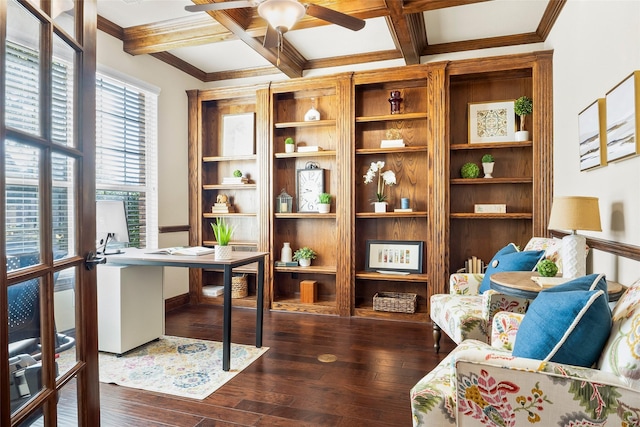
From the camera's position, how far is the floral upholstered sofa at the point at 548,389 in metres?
1.20

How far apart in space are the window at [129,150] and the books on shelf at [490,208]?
11.0 feet

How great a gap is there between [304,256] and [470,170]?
1975mm

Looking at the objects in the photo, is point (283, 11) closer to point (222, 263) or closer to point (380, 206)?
point (222, 263)

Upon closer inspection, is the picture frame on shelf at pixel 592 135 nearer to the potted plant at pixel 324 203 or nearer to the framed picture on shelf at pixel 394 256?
the framed picture on shelf at pixel 394 256

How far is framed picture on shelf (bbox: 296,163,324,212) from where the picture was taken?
4520 mm

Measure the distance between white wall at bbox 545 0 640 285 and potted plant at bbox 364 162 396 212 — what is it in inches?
60.0

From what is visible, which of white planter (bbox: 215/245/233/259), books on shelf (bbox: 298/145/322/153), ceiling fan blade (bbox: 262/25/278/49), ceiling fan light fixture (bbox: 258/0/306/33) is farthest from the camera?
books on shelf (bbox: 298/145/322/153)

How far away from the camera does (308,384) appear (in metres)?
2.54

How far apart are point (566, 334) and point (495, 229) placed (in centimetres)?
288

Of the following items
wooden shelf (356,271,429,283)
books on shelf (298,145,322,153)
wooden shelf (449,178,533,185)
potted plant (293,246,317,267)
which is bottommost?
wooden shelf (356,271,429,283)

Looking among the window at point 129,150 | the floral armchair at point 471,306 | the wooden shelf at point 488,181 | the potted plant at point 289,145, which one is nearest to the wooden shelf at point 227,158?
the potted plant at point 289,145

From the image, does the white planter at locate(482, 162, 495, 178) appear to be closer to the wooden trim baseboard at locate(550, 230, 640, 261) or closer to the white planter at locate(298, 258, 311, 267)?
the wooden trim baseboard at locate(550, 230, 640, 261)

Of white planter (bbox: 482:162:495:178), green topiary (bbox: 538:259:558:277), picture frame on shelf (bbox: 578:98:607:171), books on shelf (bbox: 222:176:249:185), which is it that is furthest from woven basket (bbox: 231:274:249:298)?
picture frame on shelf (bbox: 578:98:607:171)

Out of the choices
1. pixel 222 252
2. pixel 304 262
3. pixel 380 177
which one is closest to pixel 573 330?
pixel 222 252
